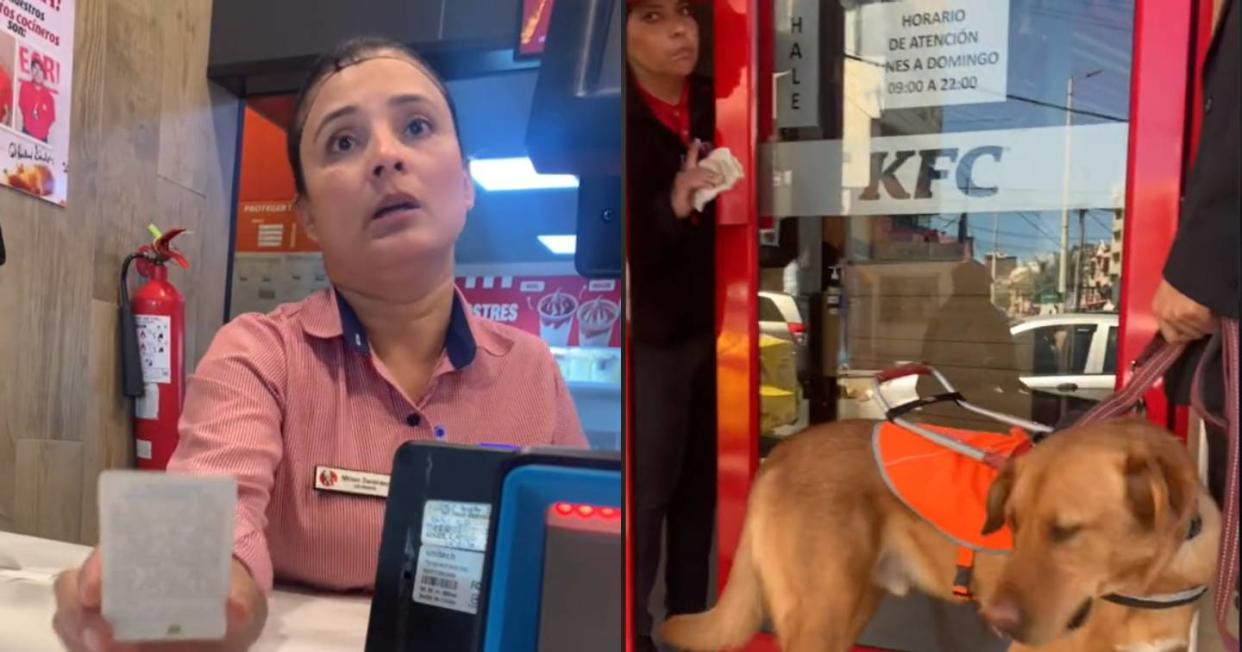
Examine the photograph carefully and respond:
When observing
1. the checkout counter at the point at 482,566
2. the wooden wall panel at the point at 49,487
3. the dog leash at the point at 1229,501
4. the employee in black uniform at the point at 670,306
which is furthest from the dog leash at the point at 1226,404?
the wooden wall panel at the point at 49,487

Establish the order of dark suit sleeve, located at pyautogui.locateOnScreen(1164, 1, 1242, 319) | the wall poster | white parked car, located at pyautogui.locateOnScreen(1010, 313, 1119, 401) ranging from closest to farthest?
1. dark suit sleeve, located at pyautogui.locateOnScreen(1164, 1, 1242, 319)
2. white parked car, located at pyautogui.locateOnScreen(1010, 313, 1119, 401)
3. the wall poster

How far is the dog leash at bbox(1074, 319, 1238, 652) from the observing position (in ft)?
2.23

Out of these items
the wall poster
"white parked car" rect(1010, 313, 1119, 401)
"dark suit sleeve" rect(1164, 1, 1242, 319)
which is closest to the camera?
"dark suit sleeve" rect(1164, 1, 1242, 319)

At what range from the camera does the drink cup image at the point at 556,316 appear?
89cm

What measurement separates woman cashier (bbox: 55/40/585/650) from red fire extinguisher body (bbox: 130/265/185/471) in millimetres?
31

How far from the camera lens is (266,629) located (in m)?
0.89

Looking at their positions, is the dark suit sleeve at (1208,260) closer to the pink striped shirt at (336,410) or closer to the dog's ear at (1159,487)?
the dog's ear at (1159,487)

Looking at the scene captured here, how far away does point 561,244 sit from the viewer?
35.2 inches

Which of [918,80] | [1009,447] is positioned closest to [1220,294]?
[1009,447]

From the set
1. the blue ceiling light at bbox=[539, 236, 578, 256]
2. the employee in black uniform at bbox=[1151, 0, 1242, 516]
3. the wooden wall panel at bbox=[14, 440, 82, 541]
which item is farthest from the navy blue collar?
the employee in black uniform at bbox=[1151, 0, 1242, 516]

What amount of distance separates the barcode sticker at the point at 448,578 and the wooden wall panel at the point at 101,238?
330 millimetres

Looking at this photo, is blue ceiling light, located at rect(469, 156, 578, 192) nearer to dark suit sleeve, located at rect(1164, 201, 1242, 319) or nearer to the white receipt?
the white receipt

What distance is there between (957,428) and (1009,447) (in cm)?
6

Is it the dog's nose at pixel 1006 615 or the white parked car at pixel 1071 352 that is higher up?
the white parked car at pixel 1071 352
